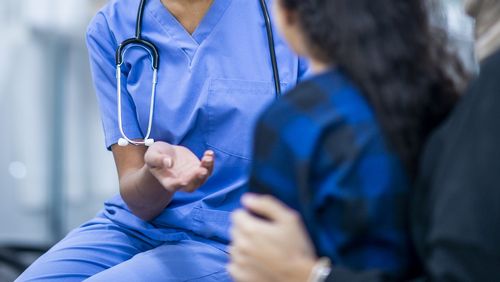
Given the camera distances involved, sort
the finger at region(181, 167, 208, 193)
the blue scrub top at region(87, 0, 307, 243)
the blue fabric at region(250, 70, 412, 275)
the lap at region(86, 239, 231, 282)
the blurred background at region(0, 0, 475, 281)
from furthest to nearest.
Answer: the blurred background at region(0, 0, 475, 281), the blue scrub top at region(87, 0, 307, 243), the lap at region(86, 239, 231, 282), the finger at region(181, 167, 208, 193), the blue fabric at region(250, 70, 412, 275)

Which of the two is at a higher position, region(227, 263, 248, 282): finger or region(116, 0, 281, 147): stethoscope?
region(116, 0, 281, 147): stethoscope

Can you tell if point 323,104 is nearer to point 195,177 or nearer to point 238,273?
point 238,273

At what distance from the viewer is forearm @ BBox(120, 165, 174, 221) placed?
4.33ft

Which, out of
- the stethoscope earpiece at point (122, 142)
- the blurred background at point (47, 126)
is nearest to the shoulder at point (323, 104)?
the stethoscope earpiece at point (122, 142)

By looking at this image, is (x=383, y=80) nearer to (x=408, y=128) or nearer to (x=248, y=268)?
(x=408, y=128)

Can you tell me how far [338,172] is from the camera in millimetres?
840

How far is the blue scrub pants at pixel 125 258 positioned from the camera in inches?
49.7

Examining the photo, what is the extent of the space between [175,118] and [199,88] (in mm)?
66

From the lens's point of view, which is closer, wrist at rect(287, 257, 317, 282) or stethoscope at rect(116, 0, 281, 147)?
wrist at rect(287, 257, 317, 282)

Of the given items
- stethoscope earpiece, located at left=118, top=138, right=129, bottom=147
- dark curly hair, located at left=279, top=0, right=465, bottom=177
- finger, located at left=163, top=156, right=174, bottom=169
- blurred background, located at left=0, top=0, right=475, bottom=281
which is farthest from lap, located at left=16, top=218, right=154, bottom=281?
blurred background, located at left=0, top=0, right=475, bottom=281

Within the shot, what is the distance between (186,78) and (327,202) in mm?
585

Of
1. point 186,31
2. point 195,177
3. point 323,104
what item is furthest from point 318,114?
point 186,31

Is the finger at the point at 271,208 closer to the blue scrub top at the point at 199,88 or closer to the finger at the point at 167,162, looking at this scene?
the finger at the point at 167,162

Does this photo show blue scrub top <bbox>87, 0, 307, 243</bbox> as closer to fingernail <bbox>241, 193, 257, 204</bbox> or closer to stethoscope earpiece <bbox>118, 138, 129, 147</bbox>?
stethoscope earpiece <bbox>118, 138, 129, 147</bbox>
